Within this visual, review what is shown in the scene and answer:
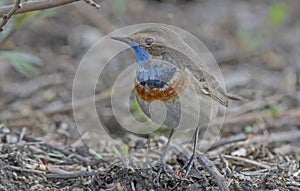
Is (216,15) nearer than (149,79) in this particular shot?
No

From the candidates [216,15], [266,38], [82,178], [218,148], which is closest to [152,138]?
[218,148]

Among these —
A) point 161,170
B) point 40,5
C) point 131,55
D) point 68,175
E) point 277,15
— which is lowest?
point 68,175

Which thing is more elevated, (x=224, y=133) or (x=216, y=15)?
(x=216, y=15)

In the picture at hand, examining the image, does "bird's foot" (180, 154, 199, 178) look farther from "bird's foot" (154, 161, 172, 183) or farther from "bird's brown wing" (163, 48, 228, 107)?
"bird's brown wing" (163, 48, 228, 107)

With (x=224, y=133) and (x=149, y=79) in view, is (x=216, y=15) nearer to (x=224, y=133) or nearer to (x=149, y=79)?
(x=224, y=133)

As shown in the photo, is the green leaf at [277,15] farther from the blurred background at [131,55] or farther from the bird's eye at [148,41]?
the bird's eye at [148,41]

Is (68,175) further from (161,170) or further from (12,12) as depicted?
(12,12)

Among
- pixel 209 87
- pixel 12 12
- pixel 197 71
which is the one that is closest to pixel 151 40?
pixel 197 71
